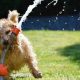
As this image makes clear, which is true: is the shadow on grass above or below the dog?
below

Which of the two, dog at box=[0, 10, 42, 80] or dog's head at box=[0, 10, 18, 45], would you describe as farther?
Result: dog at box=[0, 10, 42, 80]

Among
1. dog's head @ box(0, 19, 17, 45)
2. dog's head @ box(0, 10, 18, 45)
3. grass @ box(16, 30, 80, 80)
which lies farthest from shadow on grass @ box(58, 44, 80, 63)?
dog's head @ box(0, 19, 17, 45)

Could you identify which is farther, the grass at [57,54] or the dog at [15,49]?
the grass at [57,54]

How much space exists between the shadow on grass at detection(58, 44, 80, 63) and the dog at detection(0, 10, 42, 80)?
3.26 metres

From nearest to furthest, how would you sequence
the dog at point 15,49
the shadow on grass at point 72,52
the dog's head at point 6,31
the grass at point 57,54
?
the dog's head at point 6,31 < the dog at point 15,49 < the grass at point 57,54 < the shadow on grass at point 72,52

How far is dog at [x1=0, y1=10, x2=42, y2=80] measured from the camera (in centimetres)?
684

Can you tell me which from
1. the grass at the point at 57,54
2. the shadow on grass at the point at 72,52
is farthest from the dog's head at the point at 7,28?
the shadow on grass at the point at 72,52

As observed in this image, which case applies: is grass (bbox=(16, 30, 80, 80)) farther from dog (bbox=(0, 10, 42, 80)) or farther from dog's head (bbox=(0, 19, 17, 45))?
dog's head (bbox=(0, 19, 17, 45))

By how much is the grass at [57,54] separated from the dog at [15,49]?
26.3 inches

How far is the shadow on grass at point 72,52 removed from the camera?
11336 millimetres

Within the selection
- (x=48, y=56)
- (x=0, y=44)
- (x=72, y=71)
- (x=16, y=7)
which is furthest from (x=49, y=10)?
(x=0, y=44)

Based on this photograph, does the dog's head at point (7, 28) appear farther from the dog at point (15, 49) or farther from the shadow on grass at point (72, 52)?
the shadow on grass at point (72, 52)

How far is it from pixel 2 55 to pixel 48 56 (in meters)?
5.06

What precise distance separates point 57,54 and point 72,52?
66 cm
